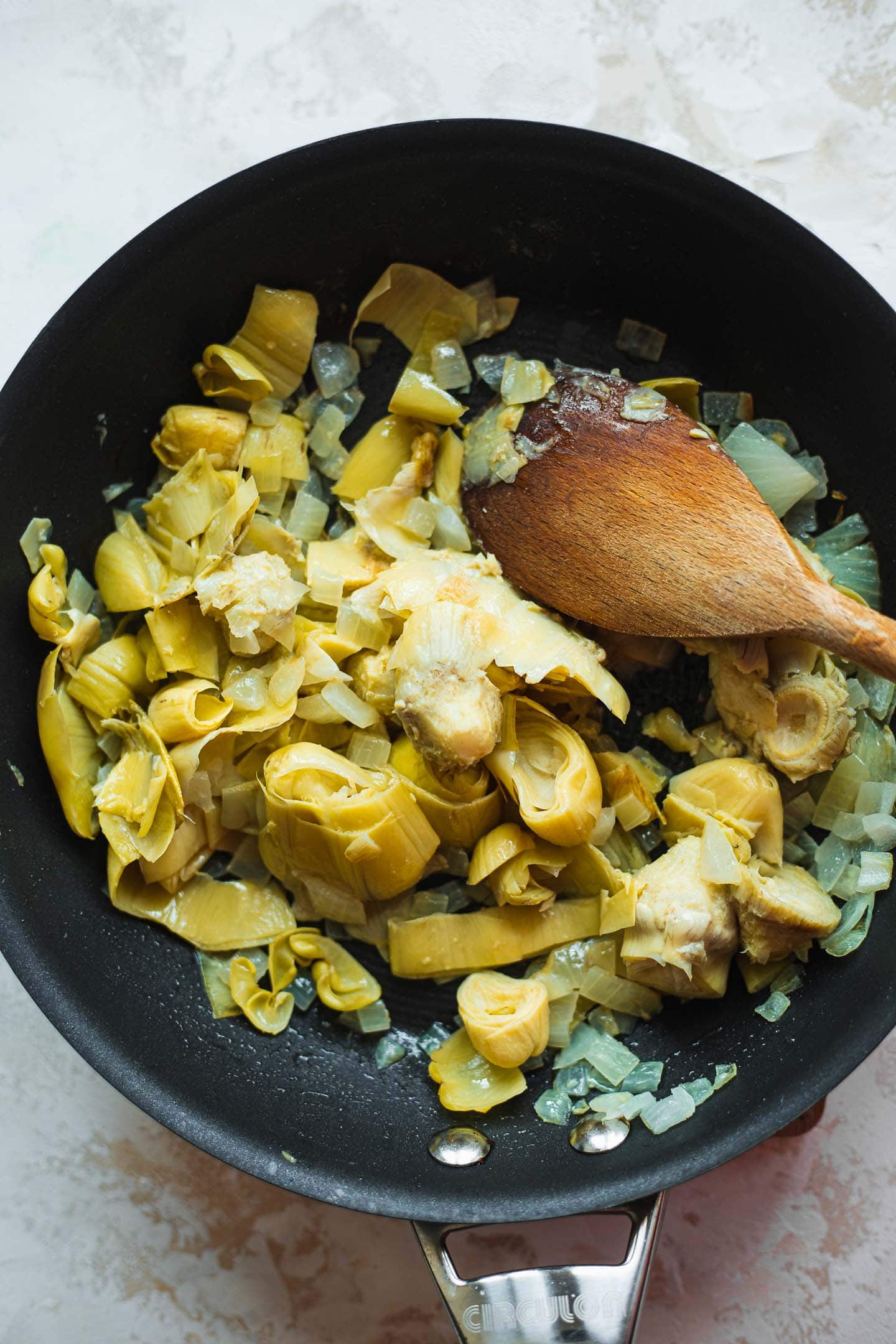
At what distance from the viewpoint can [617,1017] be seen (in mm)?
1910

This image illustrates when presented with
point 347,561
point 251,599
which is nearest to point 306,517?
point 347,561

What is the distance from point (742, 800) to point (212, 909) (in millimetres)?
963

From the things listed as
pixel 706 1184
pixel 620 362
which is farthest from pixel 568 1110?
pixel 620 362

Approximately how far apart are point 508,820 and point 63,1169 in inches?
41.8

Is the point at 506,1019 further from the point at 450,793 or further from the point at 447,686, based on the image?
the point at 447,686

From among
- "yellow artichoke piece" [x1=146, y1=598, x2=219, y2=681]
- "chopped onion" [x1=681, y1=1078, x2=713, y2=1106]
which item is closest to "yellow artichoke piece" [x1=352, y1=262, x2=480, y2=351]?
"yellow artichoke piece" [x1=146, y1=598, x2=219, y2=681]

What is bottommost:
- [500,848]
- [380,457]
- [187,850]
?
[187,850]

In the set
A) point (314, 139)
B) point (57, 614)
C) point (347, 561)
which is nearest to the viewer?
point (57, 614)

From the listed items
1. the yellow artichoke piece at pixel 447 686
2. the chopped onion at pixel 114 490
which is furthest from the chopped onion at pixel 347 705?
the chopped onion at pixel 114 490

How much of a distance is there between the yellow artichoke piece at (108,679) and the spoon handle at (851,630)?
3.68 ft

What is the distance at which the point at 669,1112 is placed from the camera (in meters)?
1.78

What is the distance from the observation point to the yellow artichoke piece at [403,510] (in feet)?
6.22

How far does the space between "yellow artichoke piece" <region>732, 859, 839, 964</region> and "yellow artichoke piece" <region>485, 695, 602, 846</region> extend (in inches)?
11.1

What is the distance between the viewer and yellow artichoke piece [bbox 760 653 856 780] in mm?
1771
